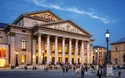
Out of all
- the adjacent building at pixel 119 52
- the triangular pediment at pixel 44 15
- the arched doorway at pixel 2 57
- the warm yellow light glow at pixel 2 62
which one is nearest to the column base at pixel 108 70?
the arched doorway at pixel 2 57

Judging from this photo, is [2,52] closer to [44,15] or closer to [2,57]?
[2,57]

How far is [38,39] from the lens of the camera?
55875mm

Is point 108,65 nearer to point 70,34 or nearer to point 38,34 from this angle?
point 38,34

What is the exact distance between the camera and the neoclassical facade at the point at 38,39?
55244 mm

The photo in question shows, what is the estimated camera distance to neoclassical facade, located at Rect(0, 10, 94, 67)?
55.2 metres

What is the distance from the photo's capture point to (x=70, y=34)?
2569 inches

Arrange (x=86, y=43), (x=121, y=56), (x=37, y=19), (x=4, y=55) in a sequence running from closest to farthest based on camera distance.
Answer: (x=4, y=55)
(x=37, y=19)
(x=86, y=43)
(x=121, y=56)

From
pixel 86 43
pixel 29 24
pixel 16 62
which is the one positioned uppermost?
pixel 29 24

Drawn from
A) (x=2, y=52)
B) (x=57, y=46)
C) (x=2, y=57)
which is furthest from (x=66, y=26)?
(x=2, y=57)

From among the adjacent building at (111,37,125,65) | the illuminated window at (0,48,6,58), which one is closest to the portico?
the illuminated window at (0,48,6,58)

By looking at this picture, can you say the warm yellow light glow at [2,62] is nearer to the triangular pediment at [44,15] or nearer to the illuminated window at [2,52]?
the illuminated window at [2,52]

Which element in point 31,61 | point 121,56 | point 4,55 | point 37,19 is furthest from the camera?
point 121,56

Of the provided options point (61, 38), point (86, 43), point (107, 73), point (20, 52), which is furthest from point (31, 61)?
point (107, 73)

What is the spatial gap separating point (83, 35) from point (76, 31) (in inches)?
150
